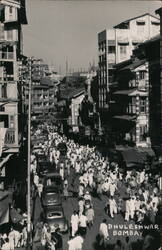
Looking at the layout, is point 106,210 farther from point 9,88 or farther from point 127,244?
point 9,88

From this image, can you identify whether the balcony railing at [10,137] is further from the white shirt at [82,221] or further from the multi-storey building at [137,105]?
the multi-storey building at [137,105]

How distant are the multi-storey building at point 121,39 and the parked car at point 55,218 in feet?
132

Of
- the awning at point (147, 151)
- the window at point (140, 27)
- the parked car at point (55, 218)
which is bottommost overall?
the parked car at point (55, 218)

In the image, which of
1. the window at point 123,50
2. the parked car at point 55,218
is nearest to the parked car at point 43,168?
the parked car at point 55,218

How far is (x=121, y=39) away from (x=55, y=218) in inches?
1740

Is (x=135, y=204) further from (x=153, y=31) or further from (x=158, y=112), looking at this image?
(x=153, y=31)

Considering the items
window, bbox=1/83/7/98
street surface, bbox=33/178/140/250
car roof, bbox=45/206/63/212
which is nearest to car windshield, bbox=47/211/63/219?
car roof, bbox=45/206/63/212

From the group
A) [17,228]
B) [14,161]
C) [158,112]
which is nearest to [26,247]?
[17,228]

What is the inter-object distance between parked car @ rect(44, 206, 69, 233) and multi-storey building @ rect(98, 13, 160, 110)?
132ft

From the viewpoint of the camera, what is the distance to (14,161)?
35.0 metres

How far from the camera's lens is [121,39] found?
62.0m

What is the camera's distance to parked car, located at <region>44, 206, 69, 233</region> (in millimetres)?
21578

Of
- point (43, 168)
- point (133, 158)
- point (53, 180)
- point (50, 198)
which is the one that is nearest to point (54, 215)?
point (50, 198)

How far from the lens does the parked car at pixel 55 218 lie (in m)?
21.6
